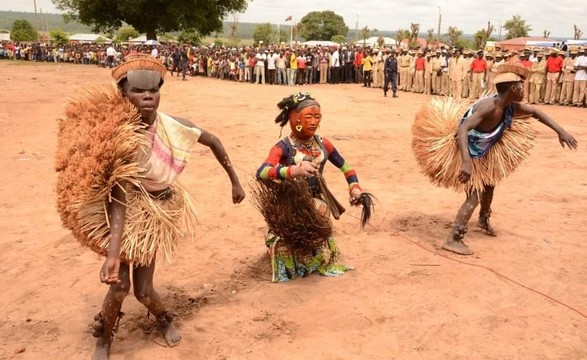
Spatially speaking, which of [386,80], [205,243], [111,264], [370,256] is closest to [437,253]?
[370,256]

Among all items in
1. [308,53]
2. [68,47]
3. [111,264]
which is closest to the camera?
[111,264]

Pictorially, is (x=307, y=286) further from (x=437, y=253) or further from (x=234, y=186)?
(x=437, y=253)

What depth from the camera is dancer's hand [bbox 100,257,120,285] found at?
2.94 m

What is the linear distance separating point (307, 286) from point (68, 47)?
42.7 meters

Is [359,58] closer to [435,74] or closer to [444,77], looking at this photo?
[435,74]

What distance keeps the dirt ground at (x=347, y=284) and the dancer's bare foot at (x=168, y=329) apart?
0.20 ft

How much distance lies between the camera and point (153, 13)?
3912 cm

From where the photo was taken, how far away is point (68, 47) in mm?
41531

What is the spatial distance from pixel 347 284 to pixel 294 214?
2.60 feet

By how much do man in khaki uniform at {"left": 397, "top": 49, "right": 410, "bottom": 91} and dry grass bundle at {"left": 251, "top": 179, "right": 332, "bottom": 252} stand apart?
1830 cm

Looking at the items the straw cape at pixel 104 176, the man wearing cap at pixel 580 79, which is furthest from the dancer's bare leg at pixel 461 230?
the man wearing cap at pixel 580 79

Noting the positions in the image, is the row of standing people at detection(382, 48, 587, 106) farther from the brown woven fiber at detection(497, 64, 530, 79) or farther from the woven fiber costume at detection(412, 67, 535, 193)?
the brown woven fiber at detection(497, 64, 530, 79)

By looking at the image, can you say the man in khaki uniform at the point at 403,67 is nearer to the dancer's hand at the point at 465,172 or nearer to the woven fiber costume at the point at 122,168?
the dancer's hand at the point at 465,172

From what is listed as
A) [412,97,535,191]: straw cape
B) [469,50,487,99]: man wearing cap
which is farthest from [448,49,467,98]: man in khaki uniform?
[412,97,535,191]: straw cape
